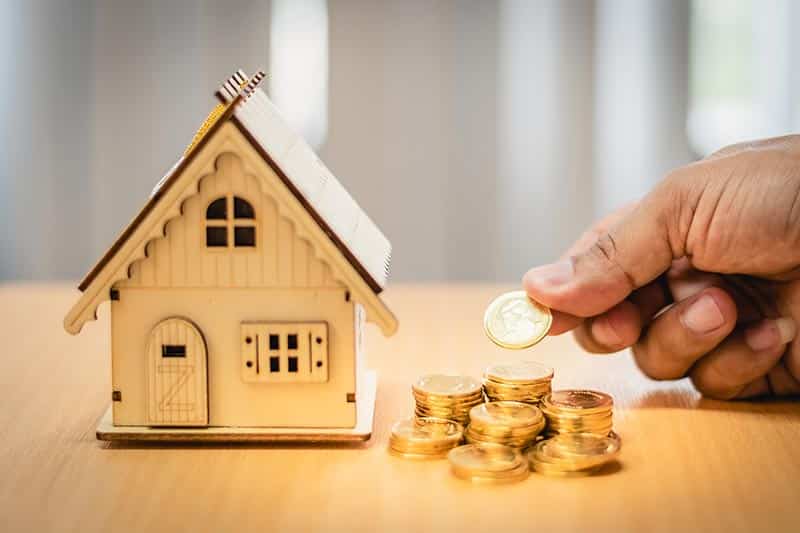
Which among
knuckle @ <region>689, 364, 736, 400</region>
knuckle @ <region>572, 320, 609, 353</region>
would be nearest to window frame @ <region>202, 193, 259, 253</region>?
knuckle @ <region>572, 320, 609, 353</region>

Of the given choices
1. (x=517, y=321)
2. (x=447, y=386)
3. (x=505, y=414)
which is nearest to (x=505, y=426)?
(x=505, y=414)

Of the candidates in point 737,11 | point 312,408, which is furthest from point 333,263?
point 737,11

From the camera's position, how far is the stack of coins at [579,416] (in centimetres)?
138

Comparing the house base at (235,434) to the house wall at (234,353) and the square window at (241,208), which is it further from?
the square window at (241,208)

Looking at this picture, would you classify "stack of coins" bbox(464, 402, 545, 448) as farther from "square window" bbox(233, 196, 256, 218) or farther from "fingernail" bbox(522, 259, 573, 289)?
"square window" bbox(233, 196, 256, 218)

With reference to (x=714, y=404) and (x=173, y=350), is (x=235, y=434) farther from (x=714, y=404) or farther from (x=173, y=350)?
(x=714, y=404)

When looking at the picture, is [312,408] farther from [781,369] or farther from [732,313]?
[781,369]

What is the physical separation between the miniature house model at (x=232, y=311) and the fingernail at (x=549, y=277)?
0.24 meters

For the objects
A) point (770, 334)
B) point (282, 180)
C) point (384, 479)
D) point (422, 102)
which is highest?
point (422, 102)

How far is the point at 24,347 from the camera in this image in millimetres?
1963

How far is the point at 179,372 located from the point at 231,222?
0.20 m

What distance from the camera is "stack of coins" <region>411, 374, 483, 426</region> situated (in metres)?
1.43

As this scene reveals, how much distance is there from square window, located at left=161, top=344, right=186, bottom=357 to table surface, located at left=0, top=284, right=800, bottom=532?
115mm

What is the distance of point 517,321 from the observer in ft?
5.14
